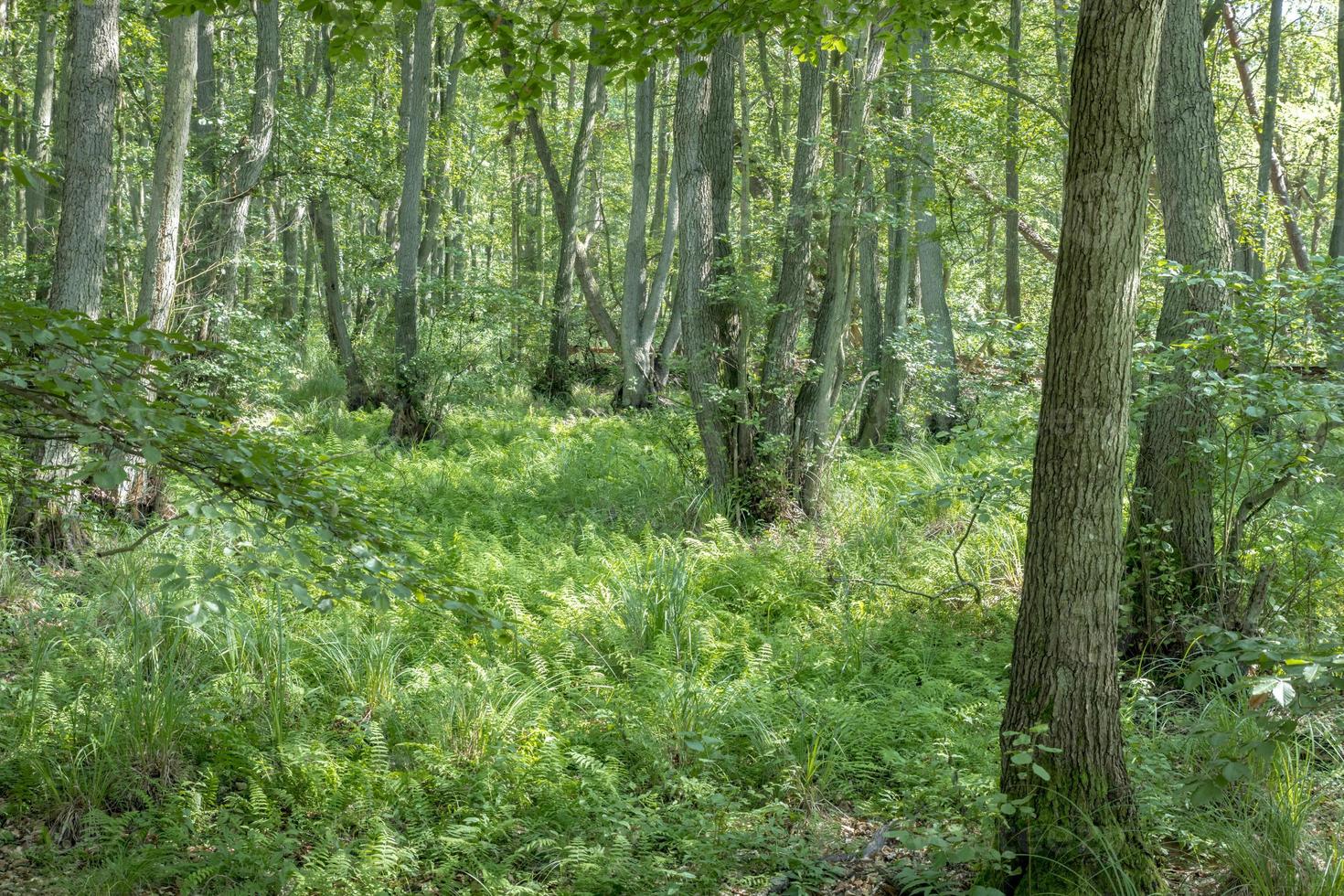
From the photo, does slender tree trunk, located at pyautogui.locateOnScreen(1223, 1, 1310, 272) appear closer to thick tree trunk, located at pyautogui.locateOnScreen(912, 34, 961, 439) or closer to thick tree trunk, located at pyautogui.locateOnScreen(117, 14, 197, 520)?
thick tree trunk, located at pyautogui.locateOnScreen(912, 34, 961, 439)

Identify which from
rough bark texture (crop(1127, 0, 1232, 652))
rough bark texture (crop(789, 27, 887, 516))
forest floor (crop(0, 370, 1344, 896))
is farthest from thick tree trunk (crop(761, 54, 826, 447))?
rough bark texture (crop(1127, 0, 1232, 652))

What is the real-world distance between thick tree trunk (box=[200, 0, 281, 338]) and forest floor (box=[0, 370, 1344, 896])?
4010mm

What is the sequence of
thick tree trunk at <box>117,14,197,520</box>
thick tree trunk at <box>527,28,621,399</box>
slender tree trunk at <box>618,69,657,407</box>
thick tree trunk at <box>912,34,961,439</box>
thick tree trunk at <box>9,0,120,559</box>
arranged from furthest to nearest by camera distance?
thick tree trunk at <box>527,28,621,399</box>
slender tree trunk at <box>618,69,657,407</box>
thick tree trunk at <box>912,34,961,439</box>
thick tree trunk at <box>117,14,197,520</box>
thick tree trunk at <box>9,0,120,559</box>

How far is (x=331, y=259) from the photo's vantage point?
15.1 metres

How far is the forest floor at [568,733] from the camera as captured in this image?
150 inches

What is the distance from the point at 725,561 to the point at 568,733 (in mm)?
2741

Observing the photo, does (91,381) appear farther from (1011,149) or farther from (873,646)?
(1011,149)

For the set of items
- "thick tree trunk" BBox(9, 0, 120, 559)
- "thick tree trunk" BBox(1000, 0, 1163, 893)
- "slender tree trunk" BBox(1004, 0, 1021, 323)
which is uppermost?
"slender tree trunk" BBox(1004, 0, 1021, 323)

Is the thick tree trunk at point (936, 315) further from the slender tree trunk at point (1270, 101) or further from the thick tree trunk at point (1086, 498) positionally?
the thick tree trunk at point (1086, 498)

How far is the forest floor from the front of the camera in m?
3.82

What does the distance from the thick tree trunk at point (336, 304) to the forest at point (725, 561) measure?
9.40ft

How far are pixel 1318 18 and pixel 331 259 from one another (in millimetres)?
16047

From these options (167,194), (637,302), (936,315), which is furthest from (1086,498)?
(637,302)

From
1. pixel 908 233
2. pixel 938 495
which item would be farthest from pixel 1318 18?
pixel 938 495
